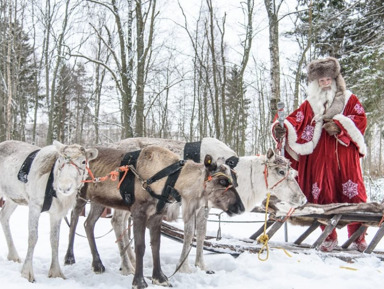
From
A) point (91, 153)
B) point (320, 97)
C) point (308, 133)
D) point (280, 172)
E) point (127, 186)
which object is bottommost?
point (127, 186)

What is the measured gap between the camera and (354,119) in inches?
206

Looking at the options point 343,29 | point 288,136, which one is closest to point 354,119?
point 288,136

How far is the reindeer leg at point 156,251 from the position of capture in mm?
3710

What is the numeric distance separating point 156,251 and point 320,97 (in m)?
3.71

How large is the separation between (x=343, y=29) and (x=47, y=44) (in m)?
14.9

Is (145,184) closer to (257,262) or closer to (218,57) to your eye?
(257,262)

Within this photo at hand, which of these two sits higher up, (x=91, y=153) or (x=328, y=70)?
(x=328, y=70)

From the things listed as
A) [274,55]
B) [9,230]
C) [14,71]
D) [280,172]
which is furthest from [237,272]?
[14,71]

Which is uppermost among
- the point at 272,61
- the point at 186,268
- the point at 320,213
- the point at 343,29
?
the point at 343,29

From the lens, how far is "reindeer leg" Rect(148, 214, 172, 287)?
12.2 ft

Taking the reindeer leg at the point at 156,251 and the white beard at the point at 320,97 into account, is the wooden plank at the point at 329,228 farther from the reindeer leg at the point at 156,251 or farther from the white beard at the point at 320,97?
the reindeer leg at the point at 156,251

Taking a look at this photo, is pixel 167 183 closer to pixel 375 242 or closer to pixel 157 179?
pixel 157 179

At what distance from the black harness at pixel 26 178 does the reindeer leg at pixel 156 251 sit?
46.2 inches

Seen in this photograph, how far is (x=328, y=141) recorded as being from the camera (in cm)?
539
